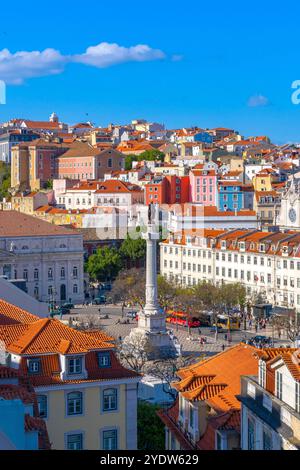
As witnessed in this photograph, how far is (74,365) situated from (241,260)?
30.1 metres

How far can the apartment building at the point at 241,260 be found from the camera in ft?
136

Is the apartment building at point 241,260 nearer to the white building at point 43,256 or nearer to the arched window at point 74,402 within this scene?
the white building at point 43,256

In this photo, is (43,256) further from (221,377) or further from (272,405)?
(272,405)

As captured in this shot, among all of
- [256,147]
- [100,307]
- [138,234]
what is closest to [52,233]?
[100,307]

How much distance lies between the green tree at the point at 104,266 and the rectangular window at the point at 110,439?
3711 centimetres

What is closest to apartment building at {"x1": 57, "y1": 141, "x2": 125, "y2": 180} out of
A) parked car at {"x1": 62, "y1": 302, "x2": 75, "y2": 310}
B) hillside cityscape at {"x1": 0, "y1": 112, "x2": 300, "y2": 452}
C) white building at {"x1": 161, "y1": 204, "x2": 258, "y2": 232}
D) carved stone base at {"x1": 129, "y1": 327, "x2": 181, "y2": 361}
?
hillside cityscape at {"x1": 0, "y1": 112, "x2": 300, "y2": 452}

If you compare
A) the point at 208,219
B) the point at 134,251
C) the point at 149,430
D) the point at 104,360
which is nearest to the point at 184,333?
the point at 134,251

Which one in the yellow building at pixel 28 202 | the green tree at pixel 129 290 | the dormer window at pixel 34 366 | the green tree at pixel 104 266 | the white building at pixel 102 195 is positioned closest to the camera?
the dormer window at pixel 34 366

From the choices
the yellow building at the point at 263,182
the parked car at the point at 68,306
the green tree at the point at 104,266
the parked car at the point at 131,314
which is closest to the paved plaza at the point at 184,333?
the parked car at the point at 131,314

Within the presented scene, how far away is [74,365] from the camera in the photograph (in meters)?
14.4

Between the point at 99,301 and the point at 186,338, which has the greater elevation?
the point at 99,301

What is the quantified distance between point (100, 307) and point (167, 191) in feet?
76.9

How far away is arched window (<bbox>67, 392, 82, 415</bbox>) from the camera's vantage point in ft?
46.6

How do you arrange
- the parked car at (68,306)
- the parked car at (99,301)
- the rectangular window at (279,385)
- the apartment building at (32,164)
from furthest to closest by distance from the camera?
the apartment building at (32,164), the parked car at (99,301), the parked car at (68,306), the rectangular window at (279,385)
